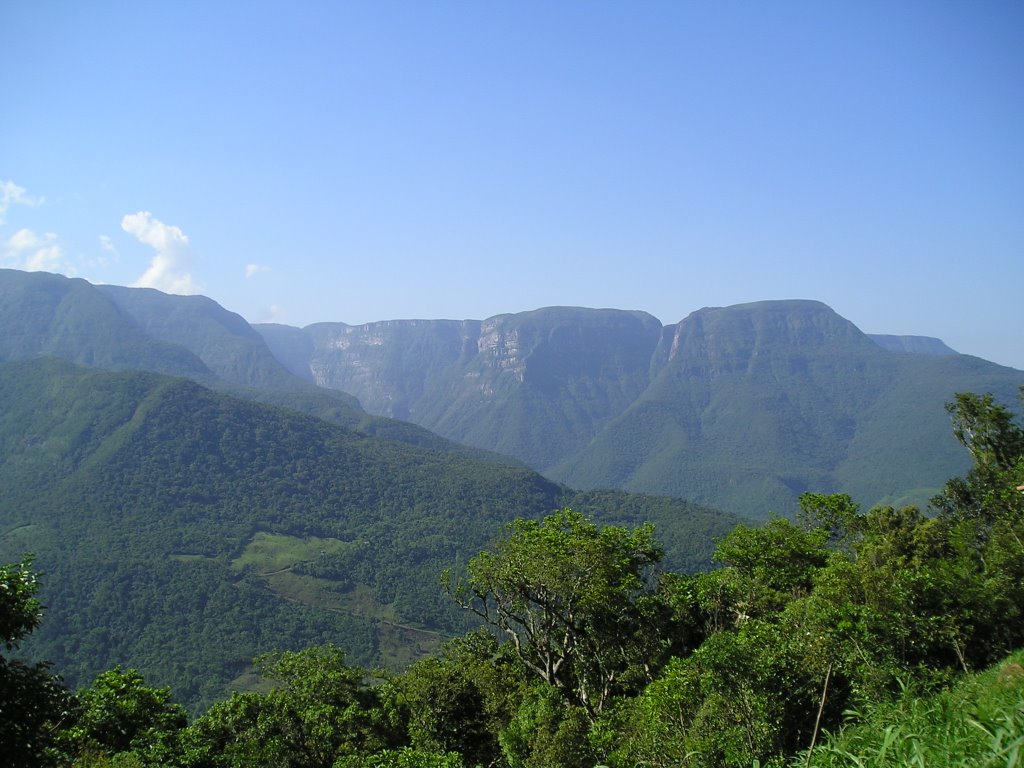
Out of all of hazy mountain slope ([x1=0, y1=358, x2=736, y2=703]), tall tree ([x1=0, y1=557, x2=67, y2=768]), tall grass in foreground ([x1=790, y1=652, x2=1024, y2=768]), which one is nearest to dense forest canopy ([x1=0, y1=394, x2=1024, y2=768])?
tall tree ([x1=0, y1=557, x2=67, y2=768])

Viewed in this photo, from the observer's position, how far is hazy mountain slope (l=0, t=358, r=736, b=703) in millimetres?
97688

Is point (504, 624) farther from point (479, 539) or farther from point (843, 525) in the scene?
point (479, 539)

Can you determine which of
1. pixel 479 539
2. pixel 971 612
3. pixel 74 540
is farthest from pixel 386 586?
pixel 971 612

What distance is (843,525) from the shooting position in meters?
35.0

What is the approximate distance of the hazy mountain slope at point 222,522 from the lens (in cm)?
9769

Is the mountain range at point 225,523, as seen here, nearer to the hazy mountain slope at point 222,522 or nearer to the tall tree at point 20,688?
the hazy mountain slope at point 222,522

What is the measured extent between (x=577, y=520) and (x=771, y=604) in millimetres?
7799

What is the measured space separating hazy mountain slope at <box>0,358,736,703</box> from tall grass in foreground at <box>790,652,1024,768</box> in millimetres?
92651

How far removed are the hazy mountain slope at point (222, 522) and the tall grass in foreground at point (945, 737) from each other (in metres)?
92.7

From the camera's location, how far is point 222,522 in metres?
141

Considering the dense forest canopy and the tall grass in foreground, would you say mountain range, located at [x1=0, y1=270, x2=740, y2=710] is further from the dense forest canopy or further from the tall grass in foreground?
the tall grass in foreground

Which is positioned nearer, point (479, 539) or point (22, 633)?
point (22, 633)

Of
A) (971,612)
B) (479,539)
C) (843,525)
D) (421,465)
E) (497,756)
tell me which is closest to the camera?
(971,612)

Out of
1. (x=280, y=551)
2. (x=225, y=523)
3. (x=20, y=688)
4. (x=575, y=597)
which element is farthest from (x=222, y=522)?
(x=20, y=688)
